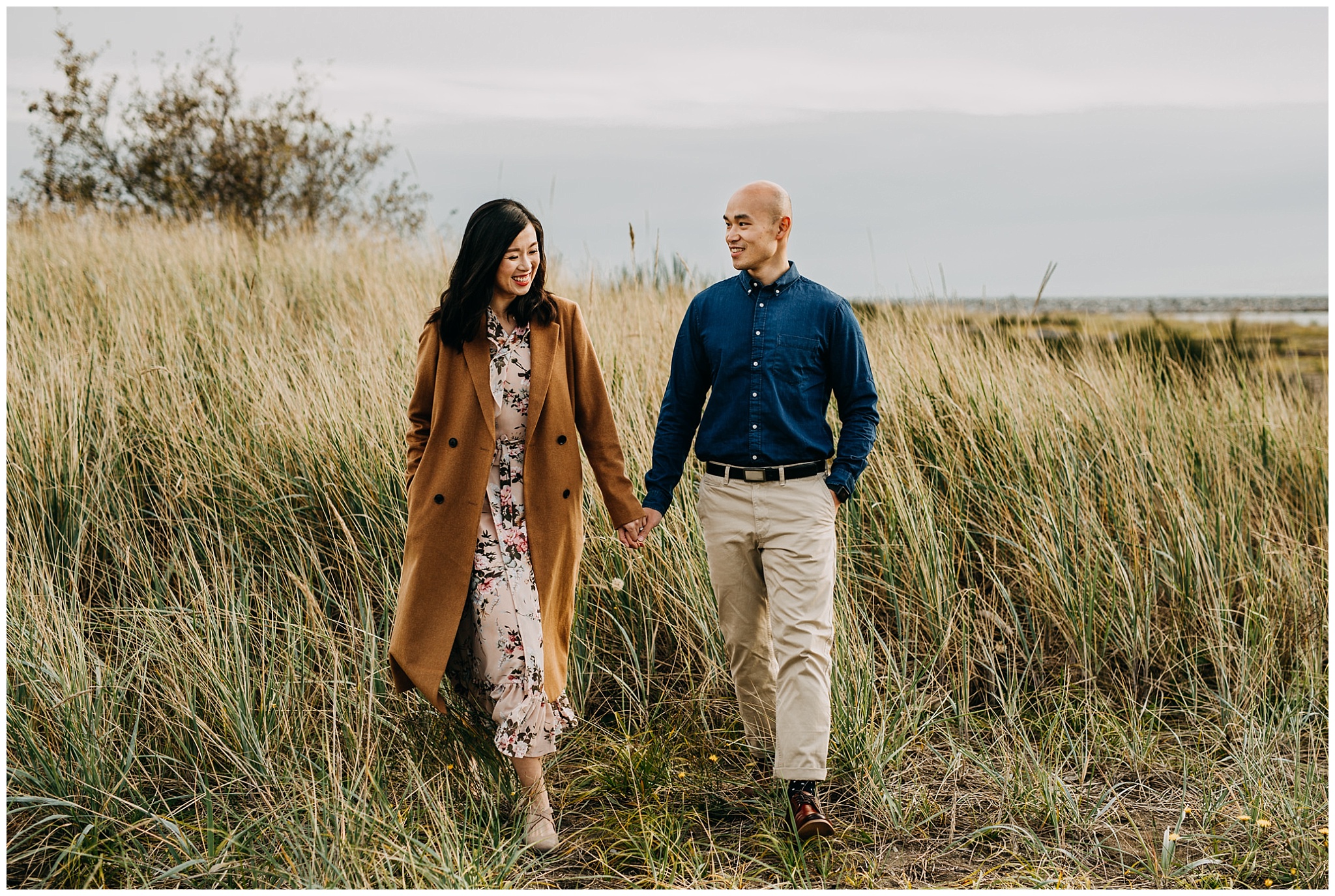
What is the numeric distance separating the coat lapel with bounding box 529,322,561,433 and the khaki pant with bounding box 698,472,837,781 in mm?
621

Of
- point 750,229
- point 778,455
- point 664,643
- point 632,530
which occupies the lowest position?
point 664,643

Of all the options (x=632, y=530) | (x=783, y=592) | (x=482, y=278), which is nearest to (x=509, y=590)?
(x=632, y=530)

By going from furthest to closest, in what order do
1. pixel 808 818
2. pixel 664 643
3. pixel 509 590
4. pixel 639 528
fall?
pixel 664 643 → pixel 639 528 → pixel 509 590 → pixel 808 818

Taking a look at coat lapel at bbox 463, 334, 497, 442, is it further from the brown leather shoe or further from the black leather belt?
the brown leather shoe

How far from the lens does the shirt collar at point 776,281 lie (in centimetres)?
319

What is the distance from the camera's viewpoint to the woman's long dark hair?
2.99 metres

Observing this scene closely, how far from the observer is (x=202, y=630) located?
3.86m

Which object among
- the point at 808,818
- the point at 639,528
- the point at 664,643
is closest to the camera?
the point at 808,818

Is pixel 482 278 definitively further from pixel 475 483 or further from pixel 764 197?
pixel 764 197

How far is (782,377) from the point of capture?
3141 millimetres

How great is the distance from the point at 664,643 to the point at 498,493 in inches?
51.0

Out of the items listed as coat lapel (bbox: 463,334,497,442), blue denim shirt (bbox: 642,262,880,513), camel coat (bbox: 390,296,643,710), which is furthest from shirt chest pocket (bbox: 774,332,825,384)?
coat lapel (bbox: 463,334,497,442)

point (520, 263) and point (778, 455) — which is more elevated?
point (520, 263)

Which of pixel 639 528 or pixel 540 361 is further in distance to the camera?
pixel 639 528
